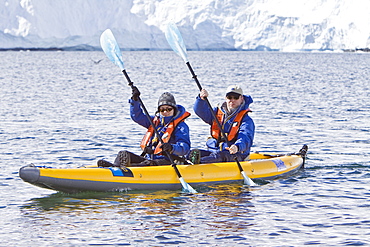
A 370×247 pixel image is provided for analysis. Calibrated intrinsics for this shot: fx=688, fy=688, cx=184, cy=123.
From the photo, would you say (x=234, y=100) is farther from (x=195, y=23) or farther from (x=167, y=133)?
(x=195, y=23)

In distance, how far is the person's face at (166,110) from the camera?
420 inches

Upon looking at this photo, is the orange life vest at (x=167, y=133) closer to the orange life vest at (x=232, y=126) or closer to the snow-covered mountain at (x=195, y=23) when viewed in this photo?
the orange life vest at (x=232, y=126)

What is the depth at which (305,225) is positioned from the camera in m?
8.80

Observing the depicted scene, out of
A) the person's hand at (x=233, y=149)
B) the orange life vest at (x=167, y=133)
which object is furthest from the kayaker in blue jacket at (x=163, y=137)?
the person's hand at (x=233, y=149)

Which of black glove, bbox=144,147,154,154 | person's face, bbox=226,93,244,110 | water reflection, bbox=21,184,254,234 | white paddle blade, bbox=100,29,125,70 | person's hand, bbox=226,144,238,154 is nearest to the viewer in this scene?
water reflection, bbox=21,184,254,234

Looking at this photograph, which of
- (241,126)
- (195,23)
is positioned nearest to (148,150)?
(241,126)

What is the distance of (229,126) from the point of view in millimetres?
11375

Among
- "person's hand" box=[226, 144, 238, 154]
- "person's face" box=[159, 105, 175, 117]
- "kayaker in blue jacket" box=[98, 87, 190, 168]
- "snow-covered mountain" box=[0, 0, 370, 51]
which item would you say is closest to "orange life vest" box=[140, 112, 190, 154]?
"kayaker in blue jacket" box=[98, 87, 190, 168]

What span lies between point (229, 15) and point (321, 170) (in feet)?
428

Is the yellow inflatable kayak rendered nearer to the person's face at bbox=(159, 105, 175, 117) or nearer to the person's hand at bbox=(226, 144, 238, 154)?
the person's hand at bbox=(226, 144, 238, 154)

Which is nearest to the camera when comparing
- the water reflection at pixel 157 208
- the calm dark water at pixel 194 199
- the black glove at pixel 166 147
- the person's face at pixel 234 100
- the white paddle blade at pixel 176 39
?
the calm dark water at pixel 194 199

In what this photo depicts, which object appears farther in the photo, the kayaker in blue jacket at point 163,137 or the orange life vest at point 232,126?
the orange life vest at point 232,126

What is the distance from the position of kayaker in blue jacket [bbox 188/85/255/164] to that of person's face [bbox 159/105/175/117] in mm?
660

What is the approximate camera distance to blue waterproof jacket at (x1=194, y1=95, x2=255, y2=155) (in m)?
11.1
